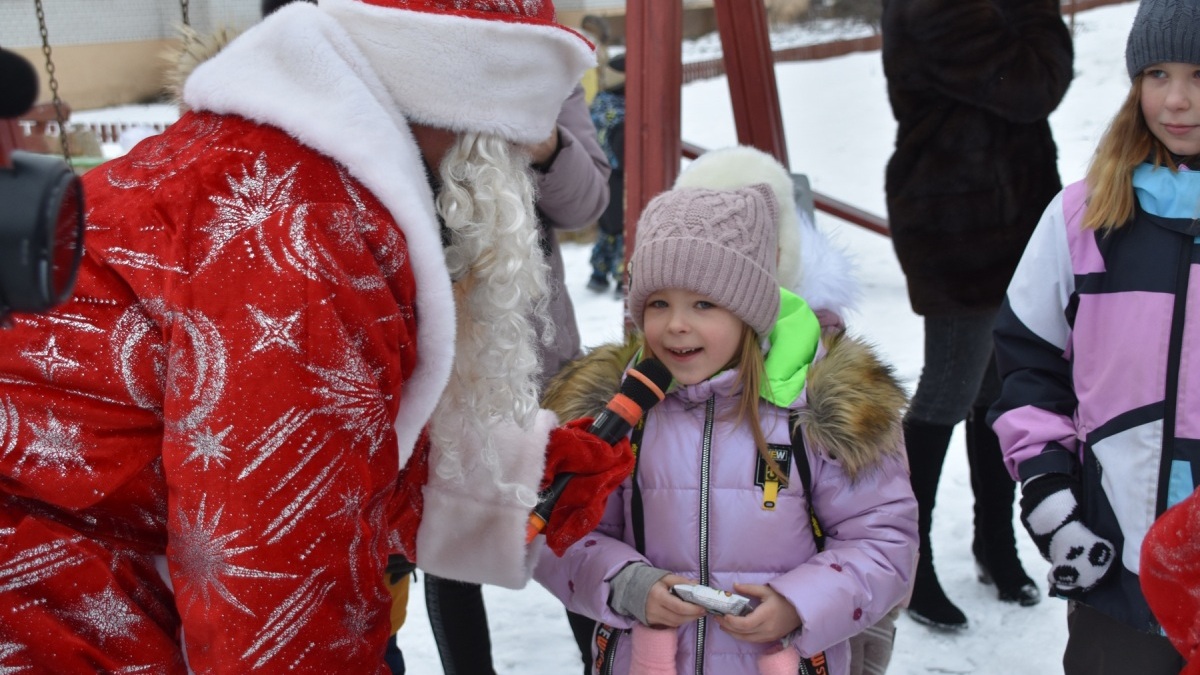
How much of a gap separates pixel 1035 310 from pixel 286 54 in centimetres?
141

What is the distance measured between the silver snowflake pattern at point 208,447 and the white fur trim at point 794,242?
1479mm

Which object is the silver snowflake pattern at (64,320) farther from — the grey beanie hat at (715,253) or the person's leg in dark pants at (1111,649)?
the person's leg in dark pants at (1111,649)

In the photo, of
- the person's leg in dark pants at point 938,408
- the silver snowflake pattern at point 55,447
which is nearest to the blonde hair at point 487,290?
the silver snowflake pattern at point 55,447

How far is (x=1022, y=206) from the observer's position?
282 centimetres

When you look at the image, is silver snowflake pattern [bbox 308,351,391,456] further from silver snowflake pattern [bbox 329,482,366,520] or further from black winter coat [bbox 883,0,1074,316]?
black winter coat [bbox 883,0,1074,316]

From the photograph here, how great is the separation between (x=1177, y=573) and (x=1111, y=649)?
0.59 m

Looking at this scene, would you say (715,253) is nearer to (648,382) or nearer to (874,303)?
(648,382)

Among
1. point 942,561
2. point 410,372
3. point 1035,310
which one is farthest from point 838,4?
point 410,372

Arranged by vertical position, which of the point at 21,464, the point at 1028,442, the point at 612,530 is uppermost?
the point at 21,464

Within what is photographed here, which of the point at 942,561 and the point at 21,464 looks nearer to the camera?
the point at 21,464

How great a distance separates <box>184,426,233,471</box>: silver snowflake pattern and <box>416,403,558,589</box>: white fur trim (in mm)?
617

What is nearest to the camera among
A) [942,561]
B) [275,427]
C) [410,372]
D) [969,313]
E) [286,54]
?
[275,427]

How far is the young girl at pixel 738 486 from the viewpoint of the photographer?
1882mm

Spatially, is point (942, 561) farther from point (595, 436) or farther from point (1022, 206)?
point (595, 436)
